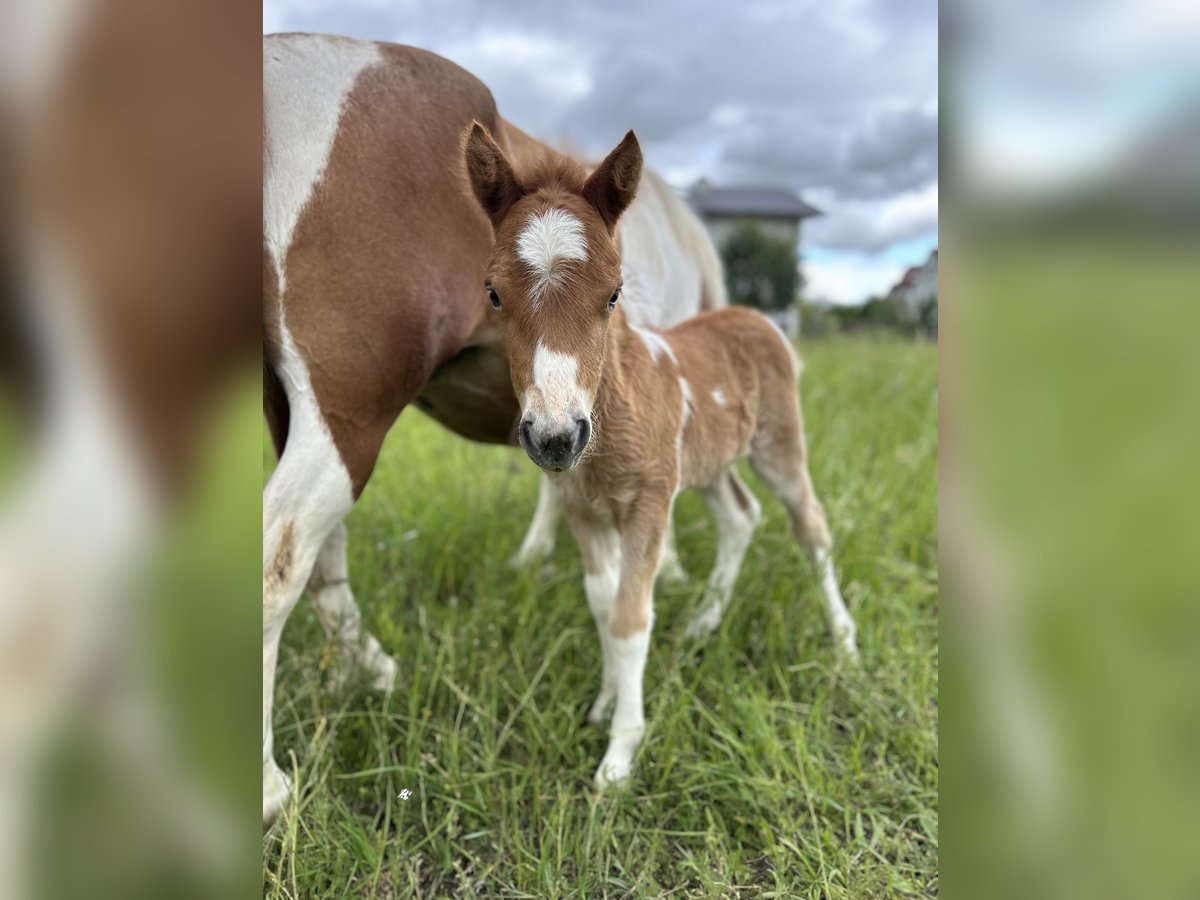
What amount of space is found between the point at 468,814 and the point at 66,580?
4.68 feet

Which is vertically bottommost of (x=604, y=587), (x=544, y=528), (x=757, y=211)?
(x=544, y=528)

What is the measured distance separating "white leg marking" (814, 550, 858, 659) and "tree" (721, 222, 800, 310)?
5006 millimetres

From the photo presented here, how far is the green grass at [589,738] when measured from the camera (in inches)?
64.0

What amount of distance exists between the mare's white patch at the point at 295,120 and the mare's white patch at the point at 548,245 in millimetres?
499

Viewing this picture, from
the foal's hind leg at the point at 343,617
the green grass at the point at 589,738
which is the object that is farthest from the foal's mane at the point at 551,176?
the green grass at the point at 589,738

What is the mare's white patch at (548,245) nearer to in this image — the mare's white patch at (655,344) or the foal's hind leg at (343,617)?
the mare's white patch at (655,344)

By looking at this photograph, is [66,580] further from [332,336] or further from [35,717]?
[332,336]

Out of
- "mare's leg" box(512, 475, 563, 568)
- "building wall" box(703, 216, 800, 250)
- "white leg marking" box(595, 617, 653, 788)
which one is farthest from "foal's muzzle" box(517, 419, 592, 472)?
"building wall" box(703, 216, 800, 250)

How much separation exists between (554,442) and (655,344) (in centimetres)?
95

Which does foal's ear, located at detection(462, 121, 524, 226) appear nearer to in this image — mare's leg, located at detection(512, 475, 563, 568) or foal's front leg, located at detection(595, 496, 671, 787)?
foal's front leg, located at detection(595, 496, 671, 787)

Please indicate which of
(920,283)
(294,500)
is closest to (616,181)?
(294,500)

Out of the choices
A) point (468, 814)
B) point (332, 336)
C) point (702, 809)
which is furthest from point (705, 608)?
point (332, 336)

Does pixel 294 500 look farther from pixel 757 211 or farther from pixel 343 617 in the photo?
pixel 757 211

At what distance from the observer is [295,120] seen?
1.60 meters
